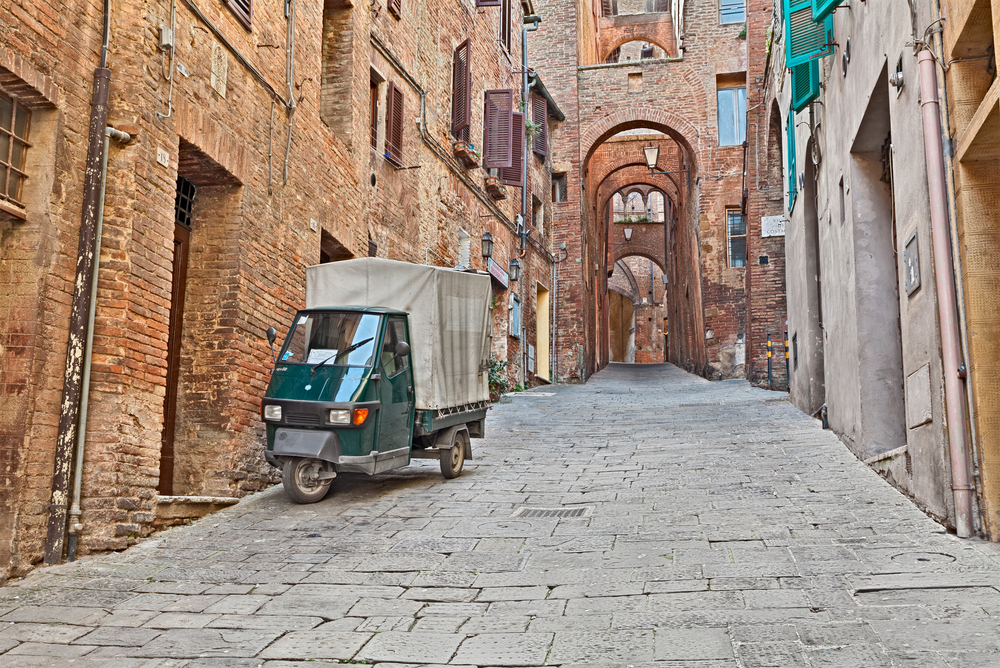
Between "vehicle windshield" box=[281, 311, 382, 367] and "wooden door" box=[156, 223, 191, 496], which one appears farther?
"wooden door" box=[156, 223, 191, 496]

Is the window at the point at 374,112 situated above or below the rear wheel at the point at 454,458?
above

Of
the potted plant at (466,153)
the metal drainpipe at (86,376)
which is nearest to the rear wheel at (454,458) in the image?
Result: the metal drainpipe at (86,376)

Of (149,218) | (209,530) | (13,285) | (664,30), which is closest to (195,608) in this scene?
(209,530)

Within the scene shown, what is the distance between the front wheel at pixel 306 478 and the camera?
7.32 metres

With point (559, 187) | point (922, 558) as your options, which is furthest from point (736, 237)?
point (922, 558)

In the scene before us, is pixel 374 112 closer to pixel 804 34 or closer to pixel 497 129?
pixel 497 129

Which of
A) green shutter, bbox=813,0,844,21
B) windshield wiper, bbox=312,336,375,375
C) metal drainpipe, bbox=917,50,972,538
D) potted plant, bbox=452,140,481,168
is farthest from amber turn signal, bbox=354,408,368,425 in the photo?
potted plant, bbox=452,140,481,168

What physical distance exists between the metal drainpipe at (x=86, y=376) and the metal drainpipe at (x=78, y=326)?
0.11 feet

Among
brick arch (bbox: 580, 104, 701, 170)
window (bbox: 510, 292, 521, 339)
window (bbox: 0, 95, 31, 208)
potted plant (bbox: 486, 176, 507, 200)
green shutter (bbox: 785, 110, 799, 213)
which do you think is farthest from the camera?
brick arch (bbox: 580, 104, 701, 170)

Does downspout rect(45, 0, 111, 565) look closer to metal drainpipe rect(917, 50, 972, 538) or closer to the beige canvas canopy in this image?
the beige canvas canopy

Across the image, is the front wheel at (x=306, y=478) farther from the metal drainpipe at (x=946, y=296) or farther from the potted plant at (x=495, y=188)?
the potted plant at (x=495, y=188)

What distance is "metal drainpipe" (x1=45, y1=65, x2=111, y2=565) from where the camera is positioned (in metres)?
5.58

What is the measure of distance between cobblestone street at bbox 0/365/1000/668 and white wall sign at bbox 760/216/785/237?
9.78m

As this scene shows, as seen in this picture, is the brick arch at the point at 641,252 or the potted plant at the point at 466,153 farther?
the brick arch at the point at 641,252
